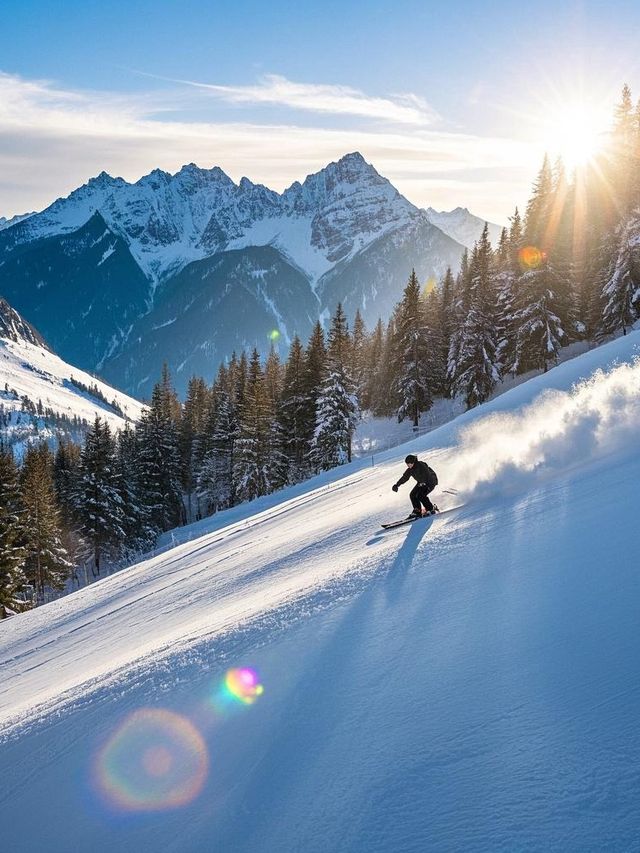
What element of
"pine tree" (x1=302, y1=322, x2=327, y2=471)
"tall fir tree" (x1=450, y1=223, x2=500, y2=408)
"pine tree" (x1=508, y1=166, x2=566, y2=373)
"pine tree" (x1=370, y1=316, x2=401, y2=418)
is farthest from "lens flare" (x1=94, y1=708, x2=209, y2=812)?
"pine tree" (x1=370, y1=316, x2=401, y2=418)

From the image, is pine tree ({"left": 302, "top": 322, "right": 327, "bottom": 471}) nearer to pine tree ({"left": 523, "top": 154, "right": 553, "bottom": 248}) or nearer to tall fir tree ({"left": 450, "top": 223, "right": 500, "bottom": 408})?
tall fir tree ({"left": 450, "top": 223, "right": 500, "bottom": 408})

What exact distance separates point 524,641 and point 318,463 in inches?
1634

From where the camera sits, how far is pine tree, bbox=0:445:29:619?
32.1 meters

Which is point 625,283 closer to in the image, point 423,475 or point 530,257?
point 530,257

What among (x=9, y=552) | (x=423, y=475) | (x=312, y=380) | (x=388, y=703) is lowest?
(x=9, y=552)

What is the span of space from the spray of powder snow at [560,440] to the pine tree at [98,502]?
136 feet

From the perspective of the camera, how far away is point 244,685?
224 inches

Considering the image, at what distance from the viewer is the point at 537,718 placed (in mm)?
3758

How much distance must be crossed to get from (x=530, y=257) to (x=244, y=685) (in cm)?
4373

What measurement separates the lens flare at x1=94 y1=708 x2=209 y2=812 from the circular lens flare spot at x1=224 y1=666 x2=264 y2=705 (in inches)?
19.9

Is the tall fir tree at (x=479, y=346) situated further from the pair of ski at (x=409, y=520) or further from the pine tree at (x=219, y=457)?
the pair of ski at (x=409, y=520)

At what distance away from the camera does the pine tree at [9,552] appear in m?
32.1

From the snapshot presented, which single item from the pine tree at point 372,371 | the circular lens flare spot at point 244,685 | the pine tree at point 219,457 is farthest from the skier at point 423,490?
the pine tree at point 372,371

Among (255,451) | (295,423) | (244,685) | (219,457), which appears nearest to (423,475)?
(244,685)
